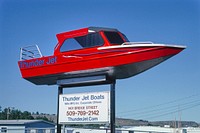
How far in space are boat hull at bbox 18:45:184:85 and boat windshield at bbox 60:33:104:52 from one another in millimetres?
346

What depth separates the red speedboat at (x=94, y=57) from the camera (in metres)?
9.73

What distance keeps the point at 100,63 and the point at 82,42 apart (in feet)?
3.98

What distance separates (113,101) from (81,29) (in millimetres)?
2795

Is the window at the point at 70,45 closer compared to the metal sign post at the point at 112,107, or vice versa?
the metal sign post at the point at 112,107

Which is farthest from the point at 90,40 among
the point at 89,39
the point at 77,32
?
the point at 77,32

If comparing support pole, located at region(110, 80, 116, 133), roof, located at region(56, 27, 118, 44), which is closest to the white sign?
support pole, located at region(110, 80, 116, 133)

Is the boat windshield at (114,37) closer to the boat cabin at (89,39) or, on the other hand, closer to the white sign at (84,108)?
the boat cabin at (89,39)

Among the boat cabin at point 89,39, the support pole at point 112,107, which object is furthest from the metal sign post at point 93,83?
the boat cabin at point 89,39

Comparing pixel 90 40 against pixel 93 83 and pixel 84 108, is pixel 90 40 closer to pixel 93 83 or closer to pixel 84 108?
pixel 93 83

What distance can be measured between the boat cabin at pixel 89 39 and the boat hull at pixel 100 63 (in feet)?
1.13

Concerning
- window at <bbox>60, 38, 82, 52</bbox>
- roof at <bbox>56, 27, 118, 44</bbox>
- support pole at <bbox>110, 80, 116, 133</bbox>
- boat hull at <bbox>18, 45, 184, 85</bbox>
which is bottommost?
support pole at <bbox>110, 80, 116, 133</bbox>

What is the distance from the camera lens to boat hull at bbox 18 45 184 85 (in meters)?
9.69

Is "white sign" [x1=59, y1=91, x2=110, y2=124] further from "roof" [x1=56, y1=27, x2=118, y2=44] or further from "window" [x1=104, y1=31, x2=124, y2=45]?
"roof" [x1=56, y1=27, x2=118, y2=44]

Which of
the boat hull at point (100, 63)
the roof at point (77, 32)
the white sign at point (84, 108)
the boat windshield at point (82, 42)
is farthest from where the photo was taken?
the roof at point (77, 32)
